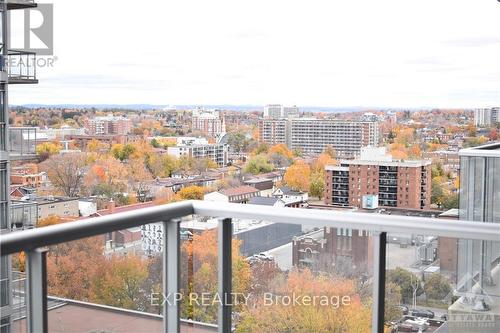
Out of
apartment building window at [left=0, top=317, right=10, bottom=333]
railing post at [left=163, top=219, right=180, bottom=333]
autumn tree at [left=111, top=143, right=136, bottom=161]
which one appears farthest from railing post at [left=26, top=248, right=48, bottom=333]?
autumn tree at [left=111, top=143, right=136, bottom=161]

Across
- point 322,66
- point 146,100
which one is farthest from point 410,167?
point 146,100

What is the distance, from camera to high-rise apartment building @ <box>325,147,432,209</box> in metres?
6.80

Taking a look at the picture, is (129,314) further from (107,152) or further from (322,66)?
(322,66)

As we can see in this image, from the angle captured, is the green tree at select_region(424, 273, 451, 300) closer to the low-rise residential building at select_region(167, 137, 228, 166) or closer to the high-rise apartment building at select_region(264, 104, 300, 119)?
the low-rise residential building at select_region(167, 137, 228, 166)

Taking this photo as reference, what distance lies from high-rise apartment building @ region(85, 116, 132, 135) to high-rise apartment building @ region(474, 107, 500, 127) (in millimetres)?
4362

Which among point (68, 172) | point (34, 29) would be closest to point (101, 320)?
point (68, 172)

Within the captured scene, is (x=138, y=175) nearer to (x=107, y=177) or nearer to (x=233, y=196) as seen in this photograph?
(x=107, y=177)

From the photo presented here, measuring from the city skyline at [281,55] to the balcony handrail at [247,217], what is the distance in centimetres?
712

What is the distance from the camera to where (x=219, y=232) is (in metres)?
1.53

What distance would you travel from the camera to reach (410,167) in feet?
23.5

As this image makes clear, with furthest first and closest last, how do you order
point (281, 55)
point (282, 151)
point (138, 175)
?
point (281, 55), point (282, 151), point (138, 175)

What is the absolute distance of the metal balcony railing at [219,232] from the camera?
116cm

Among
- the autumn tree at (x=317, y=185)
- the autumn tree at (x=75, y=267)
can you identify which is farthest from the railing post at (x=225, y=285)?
the autumn tree at (x=317, y=185)

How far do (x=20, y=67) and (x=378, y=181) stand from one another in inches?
174
